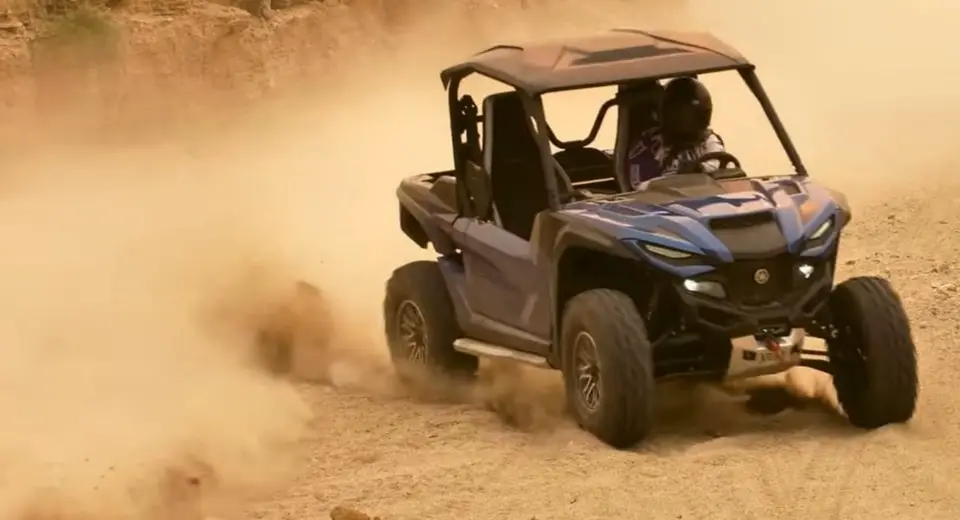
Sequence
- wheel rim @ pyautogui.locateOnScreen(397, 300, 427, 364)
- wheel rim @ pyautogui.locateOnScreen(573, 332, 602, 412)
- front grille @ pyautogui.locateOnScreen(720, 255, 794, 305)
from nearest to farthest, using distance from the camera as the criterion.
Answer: front grille @ pyautogui.locateOnScreen(720, 255, 794, 305)
wheel rim @ pyautogui.locateOnScreen(573, 332, 602, 412)
wheel rim @ pyautogui.locateOnScreen(397, 300, 427, 364)

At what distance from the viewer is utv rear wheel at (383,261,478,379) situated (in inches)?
339

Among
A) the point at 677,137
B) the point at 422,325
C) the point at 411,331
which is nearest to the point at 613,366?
the point at 677,137

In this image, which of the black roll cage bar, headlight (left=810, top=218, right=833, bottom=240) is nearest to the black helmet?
the black roll cage bar

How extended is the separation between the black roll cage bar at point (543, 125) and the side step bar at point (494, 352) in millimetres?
614

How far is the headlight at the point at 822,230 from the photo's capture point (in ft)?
23.1

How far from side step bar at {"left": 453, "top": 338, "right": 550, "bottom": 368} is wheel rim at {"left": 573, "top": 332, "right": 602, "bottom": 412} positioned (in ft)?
1.59

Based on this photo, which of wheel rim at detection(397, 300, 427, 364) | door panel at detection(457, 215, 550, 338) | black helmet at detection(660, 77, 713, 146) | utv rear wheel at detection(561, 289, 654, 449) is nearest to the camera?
utv rear wheel at detection(561, 289, 654, 449)

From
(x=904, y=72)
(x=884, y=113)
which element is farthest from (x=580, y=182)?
(x=904, y=72)

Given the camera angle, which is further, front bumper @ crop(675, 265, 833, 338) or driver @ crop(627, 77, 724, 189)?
driver @ crop(627, 77, 724, 189)

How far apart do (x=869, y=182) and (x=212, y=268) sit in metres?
5.29

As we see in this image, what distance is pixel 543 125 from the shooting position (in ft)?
24.9

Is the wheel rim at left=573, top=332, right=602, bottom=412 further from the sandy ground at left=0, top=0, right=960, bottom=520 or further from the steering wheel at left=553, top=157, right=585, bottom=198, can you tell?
the steering wheel at left=553, top=157, right=585, bottom=198

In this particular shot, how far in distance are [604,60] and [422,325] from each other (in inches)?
68.8

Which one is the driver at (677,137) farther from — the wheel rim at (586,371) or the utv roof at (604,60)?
the wheel rim at (586,371)
